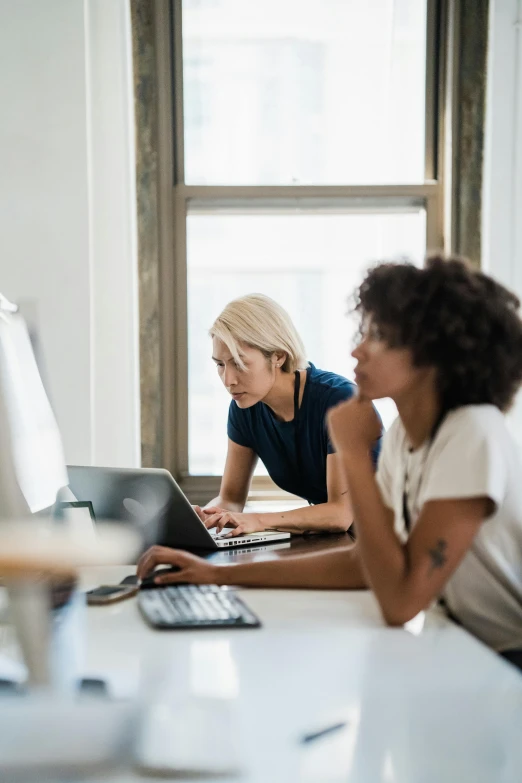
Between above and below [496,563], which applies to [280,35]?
above

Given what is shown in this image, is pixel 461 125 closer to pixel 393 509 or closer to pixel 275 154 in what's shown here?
pixel 275 154

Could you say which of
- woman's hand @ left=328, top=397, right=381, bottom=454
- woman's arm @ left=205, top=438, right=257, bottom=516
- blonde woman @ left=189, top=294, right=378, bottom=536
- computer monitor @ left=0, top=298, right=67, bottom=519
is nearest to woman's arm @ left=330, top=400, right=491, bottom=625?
woman's hand @ left=328, top=397, right=381, bottom=454

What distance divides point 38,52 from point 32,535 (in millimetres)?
2636

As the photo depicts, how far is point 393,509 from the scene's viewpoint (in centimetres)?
145

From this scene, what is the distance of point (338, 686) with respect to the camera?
95 centimetres

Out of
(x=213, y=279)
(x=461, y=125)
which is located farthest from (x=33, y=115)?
(x=461, y=125)

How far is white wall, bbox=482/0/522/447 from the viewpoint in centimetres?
301

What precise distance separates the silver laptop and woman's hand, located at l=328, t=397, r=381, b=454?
46 centimetres

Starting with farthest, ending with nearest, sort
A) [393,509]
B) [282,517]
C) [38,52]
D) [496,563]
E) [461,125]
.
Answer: [461,125] → [38,52] → [282,517] → [393,509] → [496,563]

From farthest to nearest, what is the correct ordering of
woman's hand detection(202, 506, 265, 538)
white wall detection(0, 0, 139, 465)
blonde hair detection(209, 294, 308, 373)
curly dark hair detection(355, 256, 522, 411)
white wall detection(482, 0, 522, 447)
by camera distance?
white wall detection(482, 0, 522, 447)
white wall detection(0, 0, 139, 465)
blonde hair detection(209, 294, 308, 373)
woman's hand detection(202, 506, 265, 538)
curly dark hair detection(355, 256, 522, 411)

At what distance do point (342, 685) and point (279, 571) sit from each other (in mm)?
517

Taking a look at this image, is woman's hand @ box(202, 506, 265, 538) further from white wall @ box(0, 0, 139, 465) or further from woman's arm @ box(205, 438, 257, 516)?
white wall @ box(0, 0, 139, 465)

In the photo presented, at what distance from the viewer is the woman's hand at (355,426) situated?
4.48ft

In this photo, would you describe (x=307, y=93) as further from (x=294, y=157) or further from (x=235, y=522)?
(x=235, y=522)
